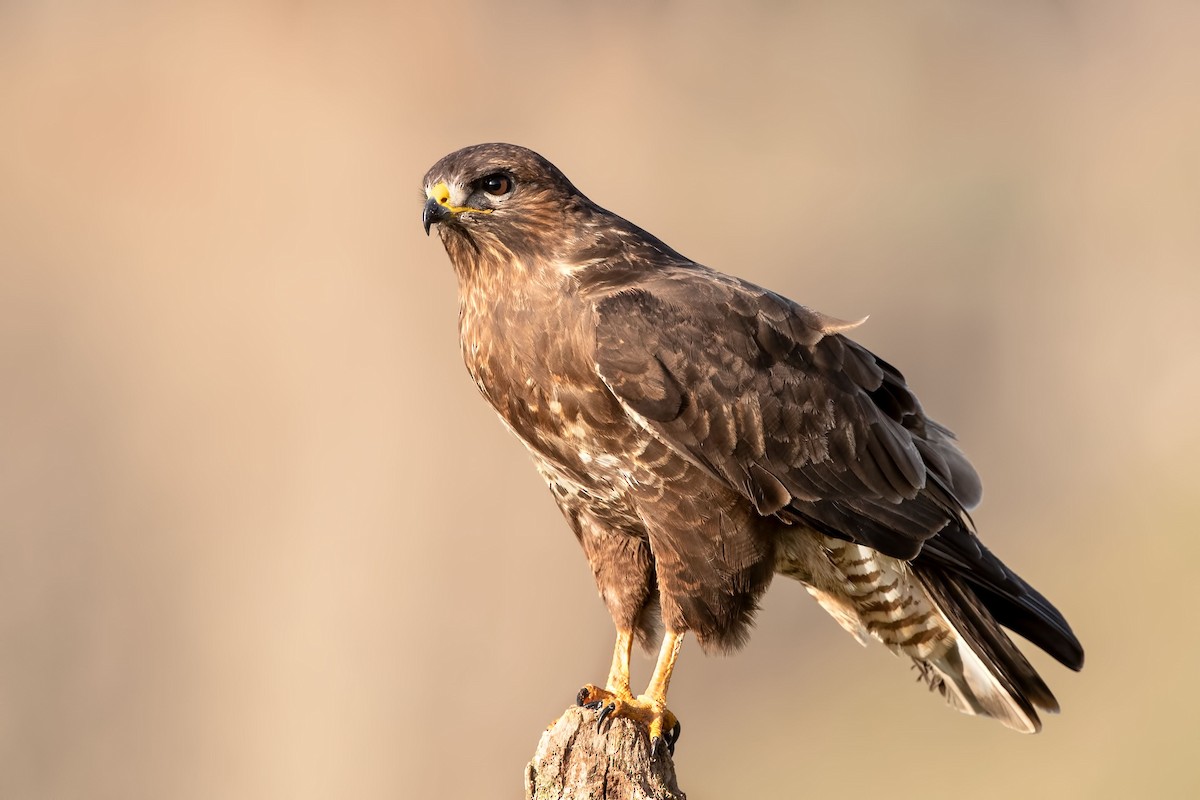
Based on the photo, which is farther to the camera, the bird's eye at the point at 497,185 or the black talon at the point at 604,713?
the bird's eye at the point at 497,185

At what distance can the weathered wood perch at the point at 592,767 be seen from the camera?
417 centimetres

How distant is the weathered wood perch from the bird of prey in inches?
5.2

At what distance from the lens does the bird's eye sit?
4691mm

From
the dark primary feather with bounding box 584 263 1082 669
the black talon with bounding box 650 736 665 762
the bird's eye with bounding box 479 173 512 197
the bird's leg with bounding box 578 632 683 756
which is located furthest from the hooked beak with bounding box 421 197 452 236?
the black talon with bounding box 650 736 665 762

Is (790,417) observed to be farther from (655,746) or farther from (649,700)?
(655,746)

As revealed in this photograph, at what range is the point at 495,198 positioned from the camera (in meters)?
4.70

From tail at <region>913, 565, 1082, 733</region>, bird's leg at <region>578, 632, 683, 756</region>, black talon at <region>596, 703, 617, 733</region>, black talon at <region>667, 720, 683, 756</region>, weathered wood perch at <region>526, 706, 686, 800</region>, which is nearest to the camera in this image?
weathered wood perch at <region>526, 706, 686, 800</region>

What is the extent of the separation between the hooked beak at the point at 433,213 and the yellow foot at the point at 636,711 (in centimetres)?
158

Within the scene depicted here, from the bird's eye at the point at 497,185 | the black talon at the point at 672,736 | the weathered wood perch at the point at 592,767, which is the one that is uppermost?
the bird's eye at the point at 497,185

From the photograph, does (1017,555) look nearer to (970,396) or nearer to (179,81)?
(970,396)

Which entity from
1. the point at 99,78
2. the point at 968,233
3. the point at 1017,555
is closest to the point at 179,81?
the point at 99,78

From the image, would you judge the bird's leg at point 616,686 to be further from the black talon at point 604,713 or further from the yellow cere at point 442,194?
the yellow cere at point 442,194

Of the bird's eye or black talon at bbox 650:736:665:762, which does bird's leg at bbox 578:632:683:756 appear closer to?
black talon at bbox 650:736:665:762

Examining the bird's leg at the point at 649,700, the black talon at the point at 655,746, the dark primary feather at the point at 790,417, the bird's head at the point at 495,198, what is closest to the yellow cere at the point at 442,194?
the bird's head at the point at 495,198
